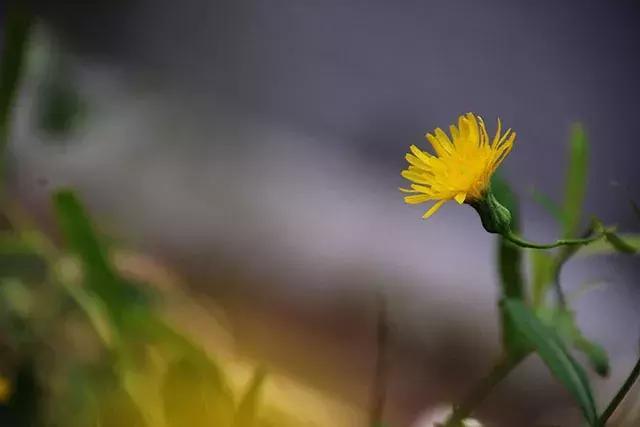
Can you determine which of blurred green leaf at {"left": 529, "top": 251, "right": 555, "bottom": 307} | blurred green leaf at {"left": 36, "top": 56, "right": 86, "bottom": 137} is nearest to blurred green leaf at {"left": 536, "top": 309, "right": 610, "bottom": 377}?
blurred green leaf at {"left": 529, "top": 251, "right": 555, "bottom": 307}

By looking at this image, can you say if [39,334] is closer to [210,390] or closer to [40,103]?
[210,390]

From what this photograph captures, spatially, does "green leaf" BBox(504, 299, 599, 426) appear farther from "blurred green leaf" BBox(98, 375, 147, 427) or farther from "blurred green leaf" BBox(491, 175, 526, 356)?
"blurred green leaf" BBox(98, 375, 147, 427)

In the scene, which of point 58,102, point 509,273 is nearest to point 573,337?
point 509,273

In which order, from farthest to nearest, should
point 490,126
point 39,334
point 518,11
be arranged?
point 518,11 < point 490,126 < point 39,334

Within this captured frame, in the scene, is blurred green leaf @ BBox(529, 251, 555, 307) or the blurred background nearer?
blurred green leaf @ BBox(529, 251, 555, 307)

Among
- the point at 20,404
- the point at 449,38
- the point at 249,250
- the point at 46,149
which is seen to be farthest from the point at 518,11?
the point at 20,404

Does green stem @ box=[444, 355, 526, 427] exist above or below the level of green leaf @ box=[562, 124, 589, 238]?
below
